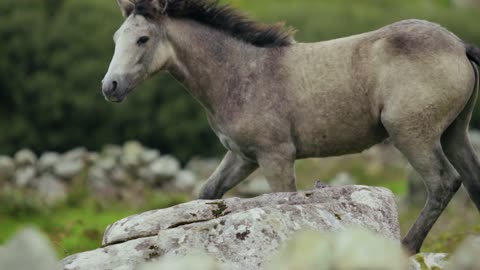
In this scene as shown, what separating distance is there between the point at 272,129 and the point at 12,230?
9.11m

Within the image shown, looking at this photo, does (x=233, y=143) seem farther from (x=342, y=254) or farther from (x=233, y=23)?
(x=342, y=254)

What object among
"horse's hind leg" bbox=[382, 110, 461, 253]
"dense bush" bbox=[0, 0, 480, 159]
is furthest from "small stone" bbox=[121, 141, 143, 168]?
"horse's hind leg" bbox=[382, 110, 461, 253]

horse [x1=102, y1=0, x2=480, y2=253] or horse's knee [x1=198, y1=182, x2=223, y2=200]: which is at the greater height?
horse [x1=102, y1=0, x2=480, y2=253]

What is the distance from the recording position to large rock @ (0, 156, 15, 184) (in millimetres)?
20219

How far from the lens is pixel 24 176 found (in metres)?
20.3

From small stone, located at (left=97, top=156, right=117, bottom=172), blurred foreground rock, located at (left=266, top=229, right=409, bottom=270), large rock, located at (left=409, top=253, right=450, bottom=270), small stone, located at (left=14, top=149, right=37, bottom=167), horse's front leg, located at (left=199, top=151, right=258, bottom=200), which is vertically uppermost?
blurred foreground rock, located at (left=266, top=229, right=409, bottom=270)

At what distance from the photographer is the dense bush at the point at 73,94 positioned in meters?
23.9

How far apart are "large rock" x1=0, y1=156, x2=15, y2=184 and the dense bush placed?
3030 mm

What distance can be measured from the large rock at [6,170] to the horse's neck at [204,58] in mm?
11311

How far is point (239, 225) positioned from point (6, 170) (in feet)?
49.9

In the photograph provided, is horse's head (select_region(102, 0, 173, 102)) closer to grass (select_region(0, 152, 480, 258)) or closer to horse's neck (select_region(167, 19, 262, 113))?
horse's neck (select_region(167, 19, 262, 113))

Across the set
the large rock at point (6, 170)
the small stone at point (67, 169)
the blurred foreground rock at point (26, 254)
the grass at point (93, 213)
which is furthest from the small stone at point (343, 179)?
the blurred foreground rock at point (26, 254)

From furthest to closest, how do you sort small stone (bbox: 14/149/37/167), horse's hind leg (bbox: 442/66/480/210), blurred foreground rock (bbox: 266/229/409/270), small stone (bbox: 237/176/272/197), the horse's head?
1. small stone (bbox: 14/149/37/167)
2. small stone (bbox: 237/176/272/197)
3. horse's hind leg (bbox: 442/66/480/210)
4. the horse's head
5. blurred foreground rock (bbox: 266/229/409/270)

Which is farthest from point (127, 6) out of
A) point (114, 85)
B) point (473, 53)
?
point (473, 53)
